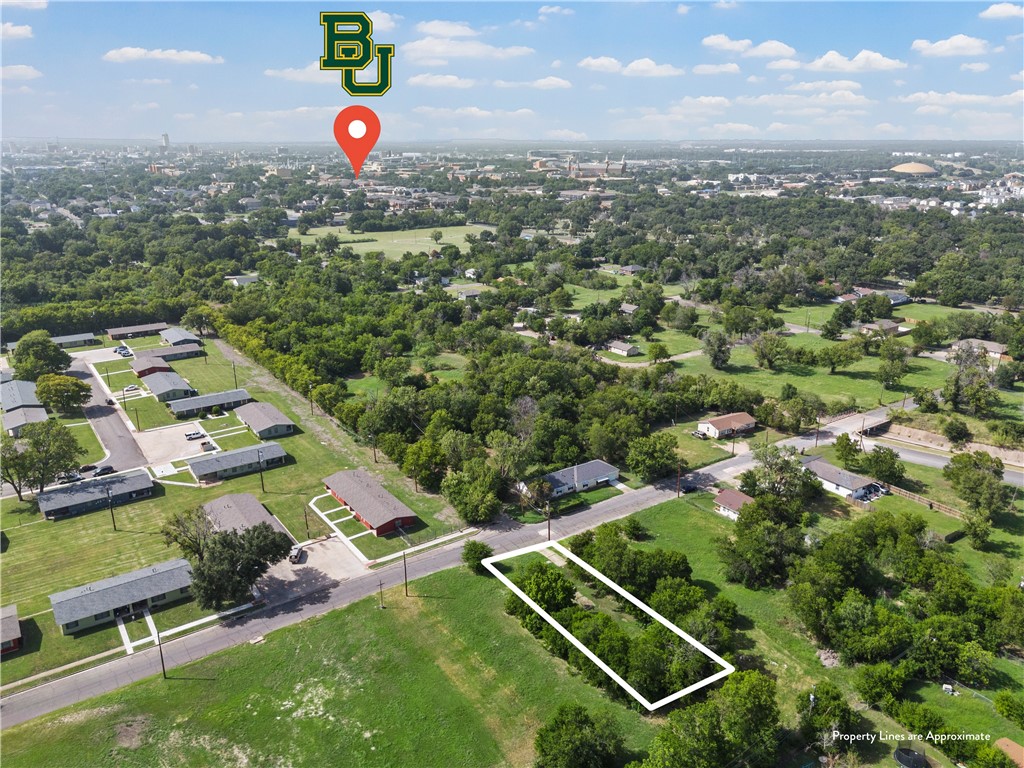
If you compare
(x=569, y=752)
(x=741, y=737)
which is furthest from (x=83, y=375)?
(x=741, y=737)

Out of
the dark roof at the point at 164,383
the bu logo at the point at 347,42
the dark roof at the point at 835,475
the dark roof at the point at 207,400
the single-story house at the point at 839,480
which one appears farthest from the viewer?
the dark roof at the point at 164,383

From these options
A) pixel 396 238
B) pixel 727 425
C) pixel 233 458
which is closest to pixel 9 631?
pixel 233 458

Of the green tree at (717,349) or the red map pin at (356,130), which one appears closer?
the red map pin at (356,130)

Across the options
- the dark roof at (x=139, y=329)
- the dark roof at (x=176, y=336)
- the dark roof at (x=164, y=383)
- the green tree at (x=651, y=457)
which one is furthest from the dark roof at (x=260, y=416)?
the dark roof at (x=139, y=329)

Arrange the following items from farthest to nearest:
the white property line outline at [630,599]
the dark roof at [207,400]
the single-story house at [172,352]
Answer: the single-story house at [172,352]
the dark roof at [207,400]
the white property line outline at [630,599]

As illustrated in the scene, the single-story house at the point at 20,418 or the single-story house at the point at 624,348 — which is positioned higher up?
the single-story house at the point at 624,348

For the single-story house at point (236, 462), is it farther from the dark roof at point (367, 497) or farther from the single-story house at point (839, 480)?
the single-story house at point (839, 480)

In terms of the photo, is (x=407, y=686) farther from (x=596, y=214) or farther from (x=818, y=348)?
(x=596, y=214)

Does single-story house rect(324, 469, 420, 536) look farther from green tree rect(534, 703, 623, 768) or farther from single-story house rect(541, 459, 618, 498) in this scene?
green tree rect(534, 703, 623, 768)
